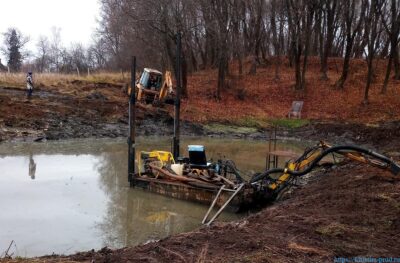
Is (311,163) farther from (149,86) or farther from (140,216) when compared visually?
(149,86)

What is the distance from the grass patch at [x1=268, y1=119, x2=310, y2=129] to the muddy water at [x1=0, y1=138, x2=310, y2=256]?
31.9ft

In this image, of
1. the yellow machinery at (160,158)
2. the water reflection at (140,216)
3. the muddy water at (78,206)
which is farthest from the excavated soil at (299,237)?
the yellow machinery at (160,158)

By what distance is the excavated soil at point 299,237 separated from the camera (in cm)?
661

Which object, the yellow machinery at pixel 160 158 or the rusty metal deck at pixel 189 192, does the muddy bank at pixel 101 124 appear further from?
the rusty metal deck at pixel 189 192

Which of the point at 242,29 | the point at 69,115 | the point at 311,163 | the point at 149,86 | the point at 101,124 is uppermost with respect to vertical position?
the point at 242,29

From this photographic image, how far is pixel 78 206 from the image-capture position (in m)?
12.4

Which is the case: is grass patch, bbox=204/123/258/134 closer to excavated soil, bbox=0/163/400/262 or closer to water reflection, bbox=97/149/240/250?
water reflection, bbox=97/149/240/250

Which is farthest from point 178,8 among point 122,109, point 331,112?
point 331,112

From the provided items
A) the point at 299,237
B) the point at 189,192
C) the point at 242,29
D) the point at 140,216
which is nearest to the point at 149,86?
the point at 189,192

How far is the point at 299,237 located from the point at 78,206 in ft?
22.6

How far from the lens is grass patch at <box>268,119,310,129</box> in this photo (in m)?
30.1

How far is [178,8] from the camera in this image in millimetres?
32750

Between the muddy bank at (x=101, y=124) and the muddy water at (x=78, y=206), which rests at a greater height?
the muddy bank at (x=101, y=124)

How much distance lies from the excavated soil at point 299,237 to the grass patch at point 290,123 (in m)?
19.7
